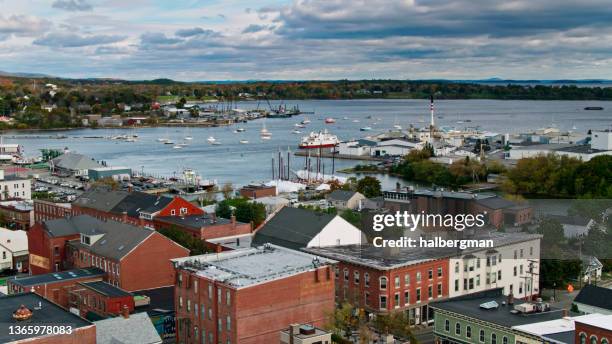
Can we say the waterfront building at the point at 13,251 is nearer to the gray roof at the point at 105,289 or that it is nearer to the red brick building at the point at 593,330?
the gray roof at the point at 105,289

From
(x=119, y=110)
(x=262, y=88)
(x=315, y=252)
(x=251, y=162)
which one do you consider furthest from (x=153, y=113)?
(x=315, y=252)

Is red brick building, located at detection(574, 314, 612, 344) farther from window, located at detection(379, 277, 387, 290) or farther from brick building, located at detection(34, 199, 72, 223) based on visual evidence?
brick building, located at detection(34, 199, 72, 223)

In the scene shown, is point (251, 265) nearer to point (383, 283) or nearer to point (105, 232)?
point (383, 283)

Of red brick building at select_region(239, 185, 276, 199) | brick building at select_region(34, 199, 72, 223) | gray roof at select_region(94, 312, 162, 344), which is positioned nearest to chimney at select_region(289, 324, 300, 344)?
gray roof at select_region(94, 312, 162, 344)

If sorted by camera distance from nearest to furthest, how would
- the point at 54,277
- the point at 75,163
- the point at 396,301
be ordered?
the point at 396,301
the point at 54,277
the point at 75,163

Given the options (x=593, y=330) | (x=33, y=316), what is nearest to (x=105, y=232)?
(x=33, y=316)

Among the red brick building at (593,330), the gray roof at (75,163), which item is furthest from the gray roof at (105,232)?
the gray roof at (75,163)

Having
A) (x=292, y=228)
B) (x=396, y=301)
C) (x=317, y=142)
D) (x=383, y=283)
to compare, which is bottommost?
(x=317, y=142)
